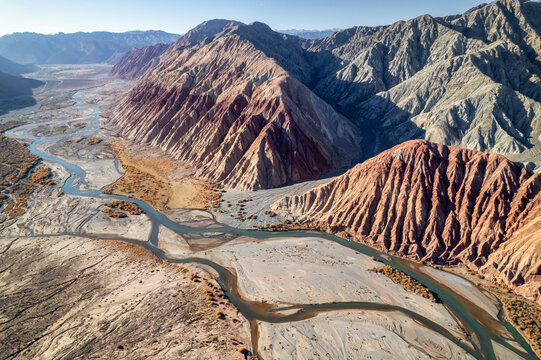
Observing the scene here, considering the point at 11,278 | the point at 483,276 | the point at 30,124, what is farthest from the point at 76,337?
the point at 30,124

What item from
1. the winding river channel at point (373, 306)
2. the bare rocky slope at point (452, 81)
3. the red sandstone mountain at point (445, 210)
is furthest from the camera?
the bare rocky slope at point (452, 81)

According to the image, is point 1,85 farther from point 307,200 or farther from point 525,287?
point 525,287

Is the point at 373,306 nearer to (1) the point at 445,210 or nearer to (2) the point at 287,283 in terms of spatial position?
(2) the point at 287,283

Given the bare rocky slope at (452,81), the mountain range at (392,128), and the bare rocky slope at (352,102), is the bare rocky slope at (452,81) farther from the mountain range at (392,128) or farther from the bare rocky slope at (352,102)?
the mountain range at (392,128)

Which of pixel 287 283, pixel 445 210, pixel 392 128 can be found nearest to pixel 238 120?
pixel 392 128

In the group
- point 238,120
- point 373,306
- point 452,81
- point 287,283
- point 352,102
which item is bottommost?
point 287,283

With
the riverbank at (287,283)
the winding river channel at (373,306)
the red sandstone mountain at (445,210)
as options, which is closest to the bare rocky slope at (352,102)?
the red sandstone mountain at (445,210)
